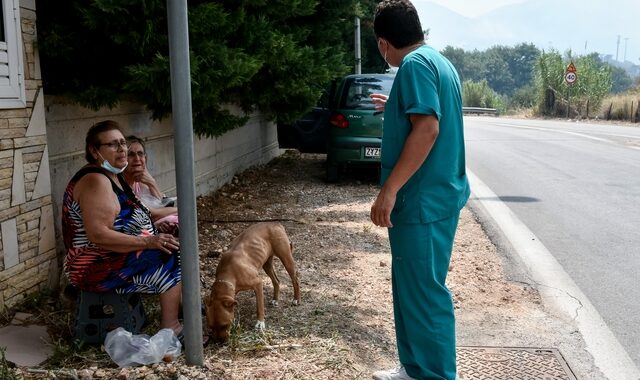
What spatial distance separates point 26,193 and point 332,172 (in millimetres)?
6597

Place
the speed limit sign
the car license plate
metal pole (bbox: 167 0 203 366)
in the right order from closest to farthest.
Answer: metal pole (bbox: 167 0 203 366), the car license plate, the speed limit sign

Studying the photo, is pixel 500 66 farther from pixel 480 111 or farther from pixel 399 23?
pixel 399 23

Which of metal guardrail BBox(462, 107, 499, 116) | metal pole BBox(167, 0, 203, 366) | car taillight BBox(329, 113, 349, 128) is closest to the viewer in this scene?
metal pole BBox(167, 0, 203, 366)

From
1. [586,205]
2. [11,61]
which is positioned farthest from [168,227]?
[586,205]

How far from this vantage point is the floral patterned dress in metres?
3.82

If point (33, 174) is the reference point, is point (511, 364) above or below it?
below

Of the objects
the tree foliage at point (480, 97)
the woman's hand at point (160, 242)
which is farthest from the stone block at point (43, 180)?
the tree foliage at point (480, 97)

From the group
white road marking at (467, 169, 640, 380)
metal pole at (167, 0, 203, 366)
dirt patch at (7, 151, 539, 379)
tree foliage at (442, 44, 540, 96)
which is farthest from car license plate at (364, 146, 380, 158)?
tree foliage at (442, 44, 540, 96)

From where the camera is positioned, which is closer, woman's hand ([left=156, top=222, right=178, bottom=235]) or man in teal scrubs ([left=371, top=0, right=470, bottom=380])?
man in teal scrubs ([left=371, top=0, right=470, bottom=380])

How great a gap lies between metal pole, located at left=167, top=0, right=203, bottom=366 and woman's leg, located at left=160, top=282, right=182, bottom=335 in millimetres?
694

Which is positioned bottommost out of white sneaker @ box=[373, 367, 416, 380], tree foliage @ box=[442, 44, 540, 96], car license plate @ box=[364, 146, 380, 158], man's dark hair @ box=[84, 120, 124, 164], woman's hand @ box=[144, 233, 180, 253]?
white sneaker @ box=[373, 367, 416, 380]

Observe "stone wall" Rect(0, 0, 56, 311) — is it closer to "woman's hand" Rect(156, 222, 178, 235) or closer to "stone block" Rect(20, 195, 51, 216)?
"stone block" Rect(20, 195, 51, 216)

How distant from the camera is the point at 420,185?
3.12 metres

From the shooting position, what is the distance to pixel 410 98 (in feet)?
9.86
